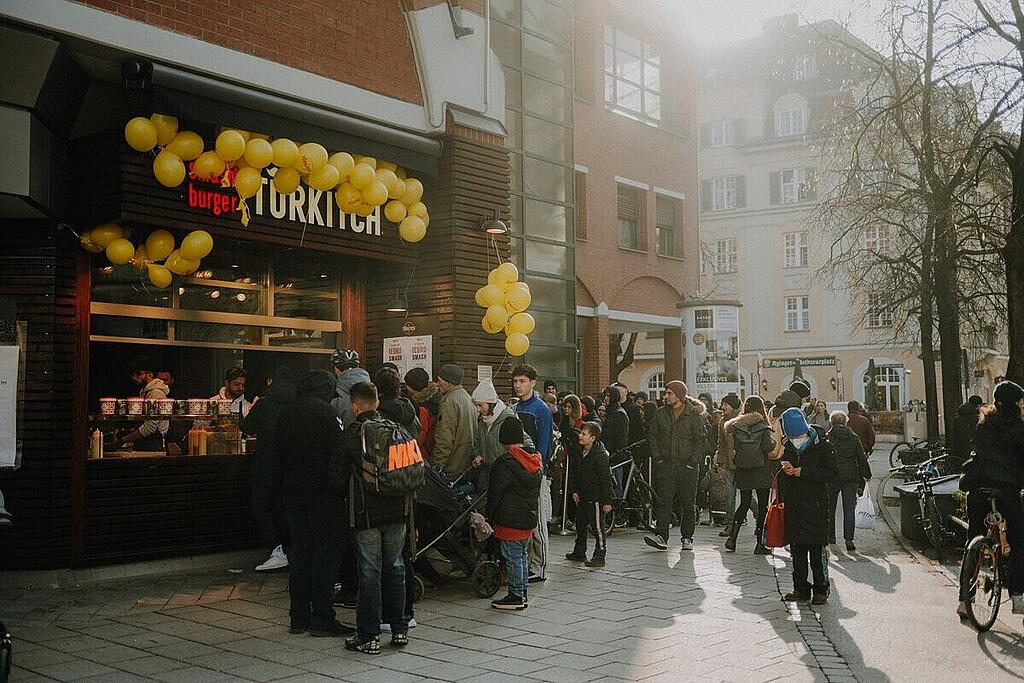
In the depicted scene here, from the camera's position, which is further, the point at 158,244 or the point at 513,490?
the point at 158,244

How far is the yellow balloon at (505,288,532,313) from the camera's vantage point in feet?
40.2

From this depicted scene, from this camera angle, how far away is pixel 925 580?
10.7 metres

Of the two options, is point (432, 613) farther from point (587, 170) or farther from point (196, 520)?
point (587, 170)

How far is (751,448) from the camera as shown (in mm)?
12398

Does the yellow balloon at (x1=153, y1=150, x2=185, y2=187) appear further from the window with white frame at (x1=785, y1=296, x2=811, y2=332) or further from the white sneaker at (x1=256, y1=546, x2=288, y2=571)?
the window with white frame at (x1=785, y1=296, x2=811, y2=332)

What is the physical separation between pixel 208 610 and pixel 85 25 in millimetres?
5083

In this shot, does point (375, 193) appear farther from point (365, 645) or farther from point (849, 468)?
point (849, 468)

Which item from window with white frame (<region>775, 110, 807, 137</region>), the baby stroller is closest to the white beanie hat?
the baby stroller

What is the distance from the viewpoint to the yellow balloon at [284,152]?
10.1 metres

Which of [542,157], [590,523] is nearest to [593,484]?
[590,523]

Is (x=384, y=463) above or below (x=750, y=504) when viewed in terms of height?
above

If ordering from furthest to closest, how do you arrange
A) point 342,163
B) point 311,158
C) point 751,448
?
point 751,448
point 342,163
point 311,158

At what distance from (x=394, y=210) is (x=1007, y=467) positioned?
22.0 feet

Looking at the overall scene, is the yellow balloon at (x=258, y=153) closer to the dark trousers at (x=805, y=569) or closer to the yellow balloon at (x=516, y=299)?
the yellow balloon at (x=516, y=299)
